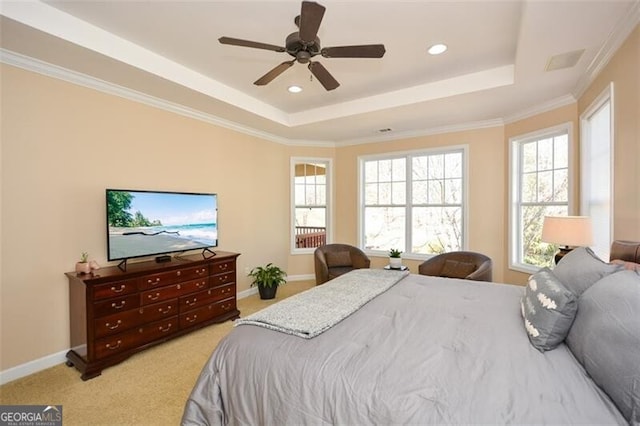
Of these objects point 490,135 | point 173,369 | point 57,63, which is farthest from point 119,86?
point 490,135

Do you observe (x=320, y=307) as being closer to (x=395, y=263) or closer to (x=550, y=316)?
(x=550, y=316)

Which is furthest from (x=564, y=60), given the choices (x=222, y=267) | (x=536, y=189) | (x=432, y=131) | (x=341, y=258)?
(x=222, y=267)

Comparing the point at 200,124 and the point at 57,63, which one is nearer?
the point at 57,63

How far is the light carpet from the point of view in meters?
2.01

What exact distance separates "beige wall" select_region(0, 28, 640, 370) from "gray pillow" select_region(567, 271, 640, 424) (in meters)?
1.23

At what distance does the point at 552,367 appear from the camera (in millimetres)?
1232

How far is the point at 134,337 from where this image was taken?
9.05ft

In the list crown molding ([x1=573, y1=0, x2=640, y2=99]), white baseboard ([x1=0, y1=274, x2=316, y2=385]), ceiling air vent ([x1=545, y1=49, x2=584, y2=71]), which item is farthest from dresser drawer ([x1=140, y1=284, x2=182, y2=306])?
crown molding ([x1=573, y1=0, x2=640, y2=99])

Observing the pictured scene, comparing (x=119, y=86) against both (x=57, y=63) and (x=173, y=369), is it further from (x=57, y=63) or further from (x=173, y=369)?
(x=173, y=369)

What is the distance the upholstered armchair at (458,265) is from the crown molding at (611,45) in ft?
6.93

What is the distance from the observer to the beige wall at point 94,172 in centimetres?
239

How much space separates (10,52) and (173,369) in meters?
2.95

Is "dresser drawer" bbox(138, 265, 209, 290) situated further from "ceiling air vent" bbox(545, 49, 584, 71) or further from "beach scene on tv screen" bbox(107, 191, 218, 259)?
"ceiling air vent" bbox(545, 49, 584, 71)

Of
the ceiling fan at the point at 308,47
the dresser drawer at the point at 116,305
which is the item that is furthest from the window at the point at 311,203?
the ceiling fan at the point at 308,47
